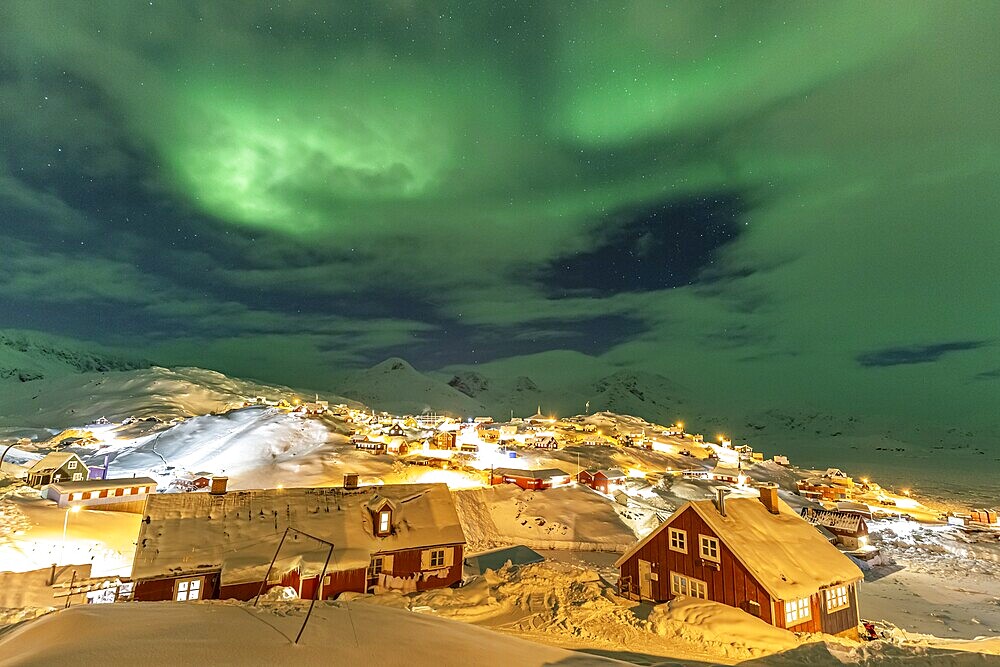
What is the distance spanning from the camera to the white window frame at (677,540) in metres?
25.4

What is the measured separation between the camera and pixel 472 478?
72.0 metres

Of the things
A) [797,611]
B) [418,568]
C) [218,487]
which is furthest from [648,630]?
[218,487]

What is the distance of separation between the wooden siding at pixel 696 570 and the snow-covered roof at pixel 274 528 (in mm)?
11556

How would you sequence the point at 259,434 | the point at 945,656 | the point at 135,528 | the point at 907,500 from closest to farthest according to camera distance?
the point at 945,656 → the point at 135,528 → the point at 907,500 → the point at 259,434

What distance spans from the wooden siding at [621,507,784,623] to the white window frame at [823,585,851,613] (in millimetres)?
4220

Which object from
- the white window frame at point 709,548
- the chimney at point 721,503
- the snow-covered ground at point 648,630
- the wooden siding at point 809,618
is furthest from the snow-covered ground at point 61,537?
the wooden siding at point 809,618

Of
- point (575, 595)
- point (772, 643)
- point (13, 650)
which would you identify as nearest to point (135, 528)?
point (575, 595)

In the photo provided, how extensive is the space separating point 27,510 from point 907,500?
11678 cm

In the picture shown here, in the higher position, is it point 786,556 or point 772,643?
point 786,556

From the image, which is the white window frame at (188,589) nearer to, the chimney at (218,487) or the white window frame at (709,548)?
the chimney at (218,487)

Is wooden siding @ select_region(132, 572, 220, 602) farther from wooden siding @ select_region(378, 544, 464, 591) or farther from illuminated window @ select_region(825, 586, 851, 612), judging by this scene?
illuminated window @ select_region(825, 586, 851, 612)

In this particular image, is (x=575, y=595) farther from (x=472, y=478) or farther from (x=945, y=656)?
(x=472, y=478)

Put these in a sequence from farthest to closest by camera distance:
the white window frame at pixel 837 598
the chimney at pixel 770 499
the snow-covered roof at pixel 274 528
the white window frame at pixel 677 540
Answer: the chimney at pixel 770 499 → the white window frame at pixel 677 540 → the snow-covered roof at pixel 274 528 → the white window frame at pixel 837 598

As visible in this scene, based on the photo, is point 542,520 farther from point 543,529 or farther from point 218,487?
point 218,487
